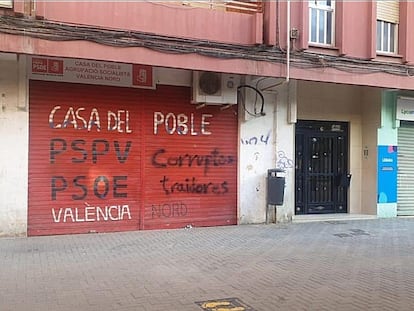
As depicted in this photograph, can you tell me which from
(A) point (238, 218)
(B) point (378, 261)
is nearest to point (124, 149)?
(A) point (238, 218)

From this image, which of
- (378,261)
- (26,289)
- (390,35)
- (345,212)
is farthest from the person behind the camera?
(345,212)

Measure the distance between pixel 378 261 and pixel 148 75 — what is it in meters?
6.14

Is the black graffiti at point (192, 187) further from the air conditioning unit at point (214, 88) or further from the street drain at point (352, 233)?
the street drain at point (352, 233)

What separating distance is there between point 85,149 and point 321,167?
6625 millimetres

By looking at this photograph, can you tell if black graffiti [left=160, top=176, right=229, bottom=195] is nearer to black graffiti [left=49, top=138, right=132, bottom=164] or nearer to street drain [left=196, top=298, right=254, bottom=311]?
black graffiti [left=49, top=138, right=132, bottom=164]

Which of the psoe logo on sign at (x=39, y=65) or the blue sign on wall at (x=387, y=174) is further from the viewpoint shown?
the blue sign on wall at (x=387, y=174)

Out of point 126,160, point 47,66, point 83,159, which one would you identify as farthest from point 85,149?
point 47,66

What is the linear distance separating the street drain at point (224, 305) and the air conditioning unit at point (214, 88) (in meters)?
6.16

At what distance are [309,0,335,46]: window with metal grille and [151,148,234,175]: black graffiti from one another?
357cm

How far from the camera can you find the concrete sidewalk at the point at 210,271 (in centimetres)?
588

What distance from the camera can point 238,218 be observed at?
12.0 metres

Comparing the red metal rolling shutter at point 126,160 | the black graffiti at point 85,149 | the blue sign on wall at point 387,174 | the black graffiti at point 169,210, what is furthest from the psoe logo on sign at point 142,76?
the blue sign on wall at point 387,174

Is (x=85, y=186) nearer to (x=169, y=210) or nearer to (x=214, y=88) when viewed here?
(x=169, y=210)

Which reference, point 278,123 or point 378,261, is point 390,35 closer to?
point 278,123
